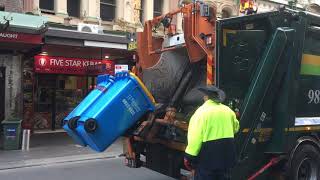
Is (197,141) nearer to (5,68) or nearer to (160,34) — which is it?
(160,34)

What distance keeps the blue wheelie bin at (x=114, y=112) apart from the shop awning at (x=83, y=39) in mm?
8417

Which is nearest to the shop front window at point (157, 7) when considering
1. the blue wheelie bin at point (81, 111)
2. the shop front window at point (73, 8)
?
the shop front window at point (73, 8)

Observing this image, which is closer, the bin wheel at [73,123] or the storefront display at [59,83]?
the bin wheel at [73,123]

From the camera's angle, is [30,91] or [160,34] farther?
[30,91]

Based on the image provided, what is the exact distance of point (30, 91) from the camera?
1841 cm

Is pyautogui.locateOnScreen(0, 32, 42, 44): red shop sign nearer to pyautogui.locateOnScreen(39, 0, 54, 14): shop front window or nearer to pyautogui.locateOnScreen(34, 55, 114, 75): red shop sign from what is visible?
pyautogui.locateOnScreen(34, 55, 114, 75): red shop sign

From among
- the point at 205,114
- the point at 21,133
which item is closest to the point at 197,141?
the point at 205,114

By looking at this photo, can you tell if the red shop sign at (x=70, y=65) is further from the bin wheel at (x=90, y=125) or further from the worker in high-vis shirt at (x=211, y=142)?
the worker in high-vis shirt at (x=211, y=142)

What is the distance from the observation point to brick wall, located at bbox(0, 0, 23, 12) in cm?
1683

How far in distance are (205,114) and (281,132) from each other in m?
1.89

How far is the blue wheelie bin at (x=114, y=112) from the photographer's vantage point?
260 inches

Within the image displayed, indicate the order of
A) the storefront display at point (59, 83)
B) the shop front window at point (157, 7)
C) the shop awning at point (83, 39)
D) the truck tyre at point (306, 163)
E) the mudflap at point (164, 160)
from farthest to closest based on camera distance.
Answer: the shop front window at point (157, 7) → the storefront display at point (59, 83) → the shop awning at point (83, 39) → the mudflap at point (164, 160) → the truck tyre at point (306, 163)

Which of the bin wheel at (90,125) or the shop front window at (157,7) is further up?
the shop front window at (157,7)

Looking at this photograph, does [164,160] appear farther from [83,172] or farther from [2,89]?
[2,89]
